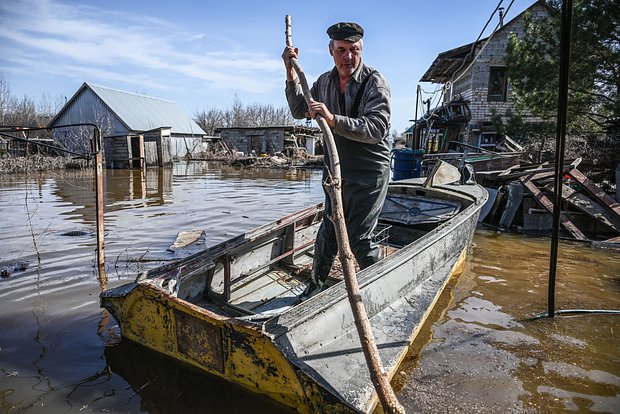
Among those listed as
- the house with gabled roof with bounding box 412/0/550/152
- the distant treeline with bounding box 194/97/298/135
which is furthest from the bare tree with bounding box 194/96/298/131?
the house with gabled roof with bounding box 412/0/550/152

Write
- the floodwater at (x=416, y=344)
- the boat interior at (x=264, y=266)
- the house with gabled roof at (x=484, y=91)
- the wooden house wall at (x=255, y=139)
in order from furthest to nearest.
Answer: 1. the wooden house wall at (x=255, y=139)
2. the house with gabled roof at (x=484, y=91)
3. the boat interior at (x=264, y=266)
4. the floodwater at (x=416, y=344)

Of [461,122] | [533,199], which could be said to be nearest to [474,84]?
[461,122]

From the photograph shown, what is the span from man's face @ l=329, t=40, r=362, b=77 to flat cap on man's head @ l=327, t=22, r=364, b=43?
0.03 m

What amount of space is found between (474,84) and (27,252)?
66.2 feet

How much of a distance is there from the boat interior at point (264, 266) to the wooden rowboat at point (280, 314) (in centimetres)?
1

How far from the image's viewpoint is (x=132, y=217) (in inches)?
362

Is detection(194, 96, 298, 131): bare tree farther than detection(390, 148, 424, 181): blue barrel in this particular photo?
Yes

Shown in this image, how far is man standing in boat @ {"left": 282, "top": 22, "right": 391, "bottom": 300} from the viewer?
2.93 m

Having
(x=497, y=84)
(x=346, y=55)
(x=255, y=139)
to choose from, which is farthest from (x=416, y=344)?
(x=255, y=139)

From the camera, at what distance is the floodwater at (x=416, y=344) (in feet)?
9.16

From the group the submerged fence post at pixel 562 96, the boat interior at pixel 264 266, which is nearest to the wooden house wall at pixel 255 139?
the boat interior at pixel 264 266

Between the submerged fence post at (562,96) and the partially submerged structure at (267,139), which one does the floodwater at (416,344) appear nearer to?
the submerged fence post at (562,96)

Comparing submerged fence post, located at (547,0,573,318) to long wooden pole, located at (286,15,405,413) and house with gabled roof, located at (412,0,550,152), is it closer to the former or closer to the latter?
long wooden pole, located at (286,15,405,413)

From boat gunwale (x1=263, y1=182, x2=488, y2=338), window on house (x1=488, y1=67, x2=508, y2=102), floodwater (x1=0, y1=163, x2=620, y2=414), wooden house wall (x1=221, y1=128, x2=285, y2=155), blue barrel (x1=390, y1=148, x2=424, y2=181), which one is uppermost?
window on house (x1=488, y1=67, x2=508, y2=102)
